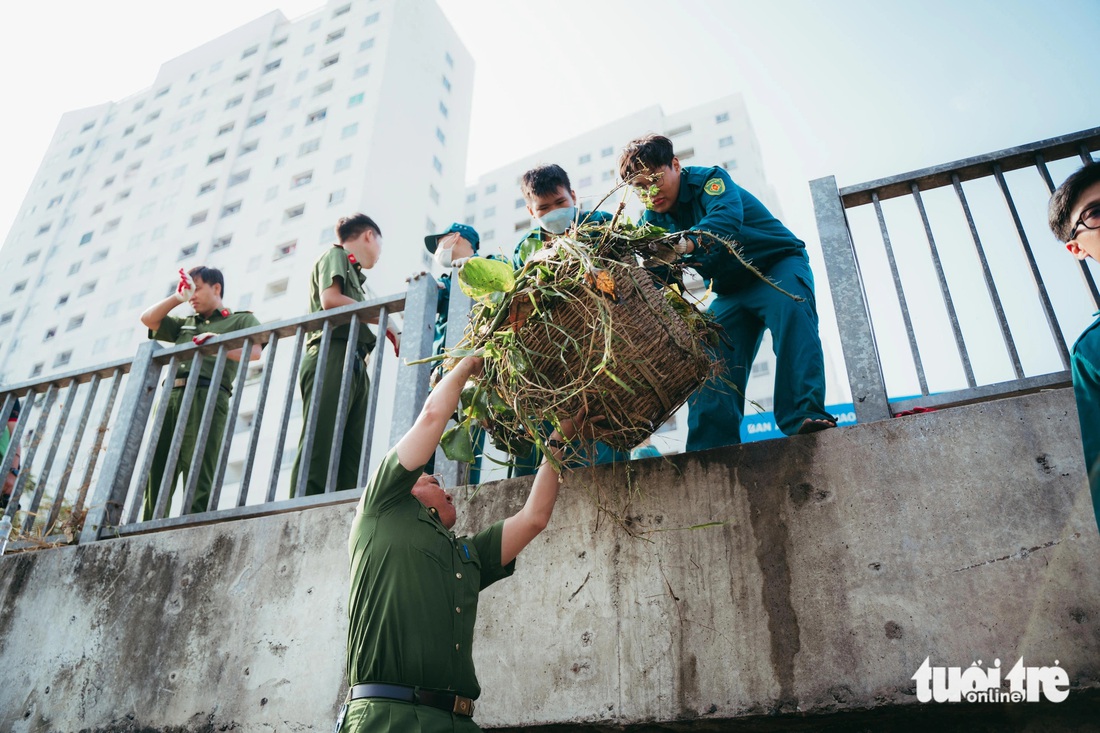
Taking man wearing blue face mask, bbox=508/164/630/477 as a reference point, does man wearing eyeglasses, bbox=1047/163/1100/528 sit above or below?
below

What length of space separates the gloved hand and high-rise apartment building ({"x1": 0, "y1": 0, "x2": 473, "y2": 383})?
77.4ft

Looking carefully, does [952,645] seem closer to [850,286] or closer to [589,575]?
[589,575]

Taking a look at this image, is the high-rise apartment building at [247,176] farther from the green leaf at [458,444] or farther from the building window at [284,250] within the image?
the green leaf at [458,444]

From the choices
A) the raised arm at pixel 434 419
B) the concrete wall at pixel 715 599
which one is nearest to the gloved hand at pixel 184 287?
the concrete wall at pixel 715 599

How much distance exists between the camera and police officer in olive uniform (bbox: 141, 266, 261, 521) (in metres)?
4.26

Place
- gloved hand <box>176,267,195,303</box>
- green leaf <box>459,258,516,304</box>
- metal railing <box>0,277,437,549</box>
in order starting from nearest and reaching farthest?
green leaf <box>459,258,516,304</box>
metal railing <box>0,277,437,549</box>
gloved hand <box>176,267,195,303</box>

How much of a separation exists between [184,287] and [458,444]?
2948 mm

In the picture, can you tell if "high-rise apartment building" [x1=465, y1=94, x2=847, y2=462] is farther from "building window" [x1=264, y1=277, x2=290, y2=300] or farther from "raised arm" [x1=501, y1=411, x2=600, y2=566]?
"raised arm" [x1=501, y1=411, x2=600, y2=566]

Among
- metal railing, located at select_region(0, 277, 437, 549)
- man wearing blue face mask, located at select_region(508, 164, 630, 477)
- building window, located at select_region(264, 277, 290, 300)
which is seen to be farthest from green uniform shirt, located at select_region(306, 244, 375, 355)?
building window, located at select_region(264, 277, 290, 300)

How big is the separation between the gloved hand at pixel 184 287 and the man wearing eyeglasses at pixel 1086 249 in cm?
429

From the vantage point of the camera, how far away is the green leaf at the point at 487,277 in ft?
7.59

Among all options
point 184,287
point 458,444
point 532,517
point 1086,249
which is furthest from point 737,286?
point 184,287

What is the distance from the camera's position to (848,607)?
96.3 inches

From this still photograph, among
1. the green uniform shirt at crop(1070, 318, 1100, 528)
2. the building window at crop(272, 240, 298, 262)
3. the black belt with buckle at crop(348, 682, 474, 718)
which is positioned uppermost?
the building window at crop(272, 240, 298, 262)
